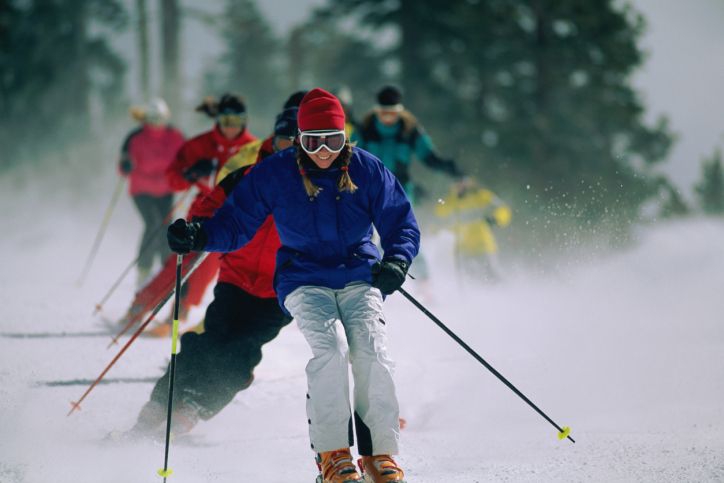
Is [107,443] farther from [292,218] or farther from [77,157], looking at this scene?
[77,157]

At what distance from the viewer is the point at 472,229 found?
10117mm

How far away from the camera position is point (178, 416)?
3.97 metres

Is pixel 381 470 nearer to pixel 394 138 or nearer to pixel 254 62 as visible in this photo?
pixel 394 138

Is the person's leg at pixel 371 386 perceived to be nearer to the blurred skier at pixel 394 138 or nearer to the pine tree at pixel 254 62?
the blurred skier at pixel 394 138

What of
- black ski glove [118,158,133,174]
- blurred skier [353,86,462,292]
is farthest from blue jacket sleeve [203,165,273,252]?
black ski glove [118,158,133,174]

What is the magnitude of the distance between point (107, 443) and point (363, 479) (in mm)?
1574

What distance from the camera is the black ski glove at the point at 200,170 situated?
19.3 ft

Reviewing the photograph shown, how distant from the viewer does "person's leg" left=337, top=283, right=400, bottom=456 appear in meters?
3.11

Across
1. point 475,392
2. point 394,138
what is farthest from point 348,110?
point 475,392

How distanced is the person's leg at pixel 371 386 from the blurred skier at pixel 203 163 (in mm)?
2515

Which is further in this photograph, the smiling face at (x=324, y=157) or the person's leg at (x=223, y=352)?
the person's leg at (x=223, y=352)

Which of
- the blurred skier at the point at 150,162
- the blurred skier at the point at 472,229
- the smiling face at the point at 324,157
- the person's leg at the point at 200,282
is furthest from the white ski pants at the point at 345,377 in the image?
the blurred skier at the point at 472,229

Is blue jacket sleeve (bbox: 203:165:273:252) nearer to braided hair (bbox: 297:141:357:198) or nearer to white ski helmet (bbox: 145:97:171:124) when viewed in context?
braided hair (bbox: 297:141:357:198)

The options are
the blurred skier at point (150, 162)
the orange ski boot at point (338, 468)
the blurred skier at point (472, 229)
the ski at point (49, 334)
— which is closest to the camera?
the orange ski boot at point (338, 468)
